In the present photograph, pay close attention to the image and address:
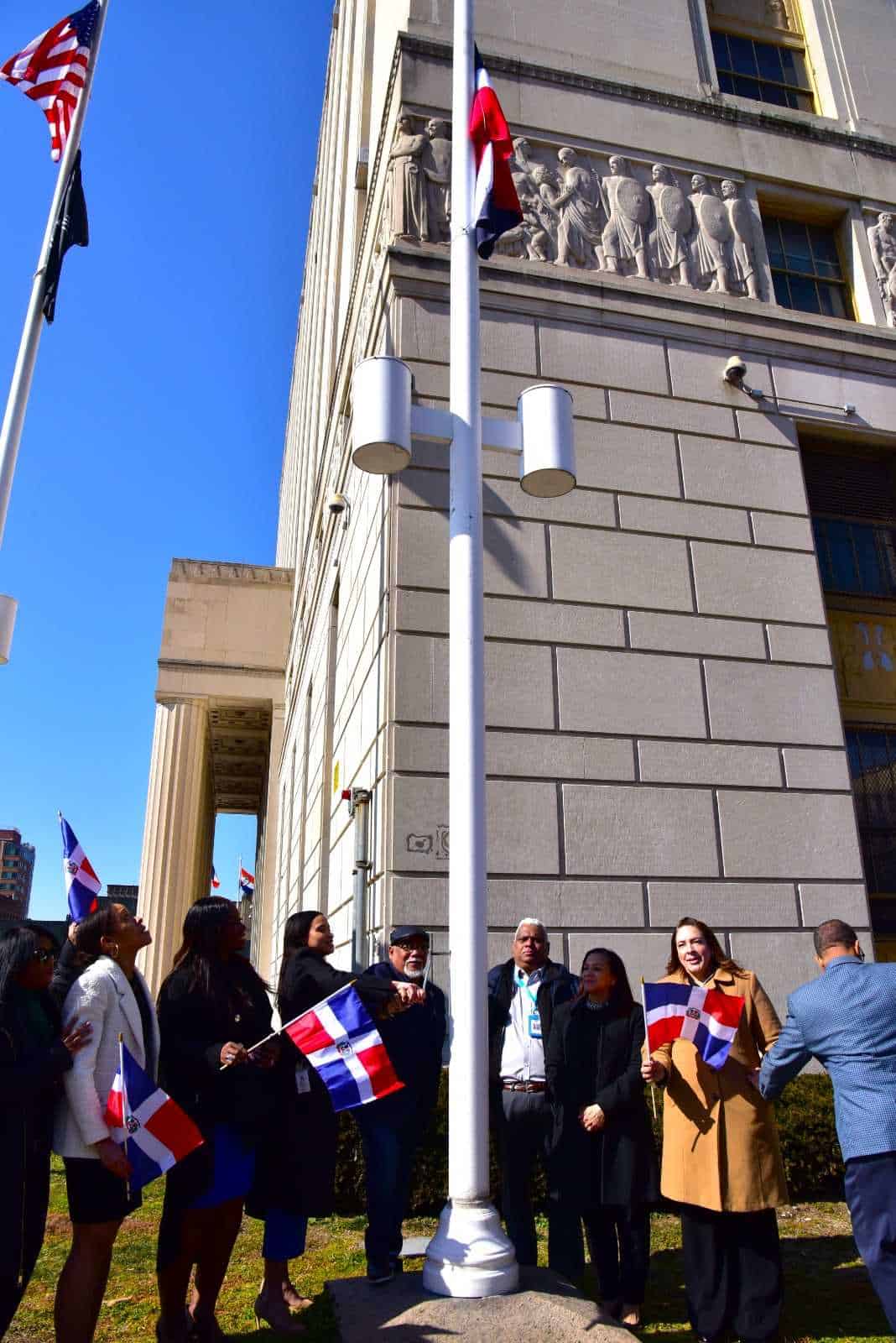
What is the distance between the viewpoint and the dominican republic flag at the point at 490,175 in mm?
6797

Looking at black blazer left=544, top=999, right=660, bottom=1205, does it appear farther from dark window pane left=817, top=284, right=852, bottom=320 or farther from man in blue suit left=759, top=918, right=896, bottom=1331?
dark window pane left=817, top=284, right=852, bottom=320

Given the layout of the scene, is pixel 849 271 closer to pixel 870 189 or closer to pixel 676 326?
pixel 870 189

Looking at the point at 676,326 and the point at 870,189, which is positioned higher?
the point at 870,189

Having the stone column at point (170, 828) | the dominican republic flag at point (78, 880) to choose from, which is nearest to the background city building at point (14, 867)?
the stone column at point (170, 828)

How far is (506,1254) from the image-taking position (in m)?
4.62

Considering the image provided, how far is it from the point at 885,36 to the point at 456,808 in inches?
650

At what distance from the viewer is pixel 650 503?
10.9 meters

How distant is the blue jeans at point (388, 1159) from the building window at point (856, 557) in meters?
9.31

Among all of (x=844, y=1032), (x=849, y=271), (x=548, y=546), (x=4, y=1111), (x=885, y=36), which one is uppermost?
(x=885, y=36)

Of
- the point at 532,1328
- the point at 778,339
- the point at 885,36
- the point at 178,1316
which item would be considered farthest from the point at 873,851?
the point at 885,36

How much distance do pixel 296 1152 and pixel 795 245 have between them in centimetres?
1371

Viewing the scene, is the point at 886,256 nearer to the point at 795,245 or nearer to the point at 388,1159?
the point at 795,245

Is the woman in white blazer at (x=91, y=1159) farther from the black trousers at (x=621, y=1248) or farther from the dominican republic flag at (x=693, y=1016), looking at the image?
the dominican republic flag at (x=693, y=1016)

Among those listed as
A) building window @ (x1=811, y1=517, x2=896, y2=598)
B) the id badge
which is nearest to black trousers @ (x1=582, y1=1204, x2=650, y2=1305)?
the id badge
